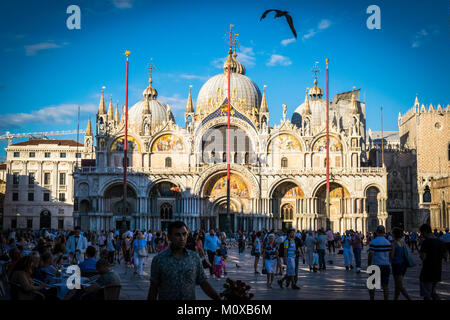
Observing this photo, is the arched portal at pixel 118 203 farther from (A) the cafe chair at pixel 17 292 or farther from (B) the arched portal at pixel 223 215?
(A) the cafe chair at pixel 17 292

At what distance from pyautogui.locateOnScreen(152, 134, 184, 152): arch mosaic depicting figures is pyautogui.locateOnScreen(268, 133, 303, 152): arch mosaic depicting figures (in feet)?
29.0

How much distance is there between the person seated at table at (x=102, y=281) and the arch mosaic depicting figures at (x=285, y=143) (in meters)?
42.9

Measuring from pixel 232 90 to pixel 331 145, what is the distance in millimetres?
14212

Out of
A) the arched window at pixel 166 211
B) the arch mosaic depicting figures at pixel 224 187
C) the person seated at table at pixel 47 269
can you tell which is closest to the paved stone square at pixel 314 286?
the person seated at table at pixel 47 269

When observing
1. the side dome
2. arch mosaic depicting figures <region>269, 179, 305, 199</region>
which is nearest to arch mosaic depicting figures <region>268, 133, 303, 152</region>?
arch mosaic depicting figures <region>269, 179, 305, 199</region>

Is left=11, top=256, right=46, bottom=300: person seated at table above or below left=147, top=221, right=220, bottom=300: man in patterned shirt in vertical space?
below

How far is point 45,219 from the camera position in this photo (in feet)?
227

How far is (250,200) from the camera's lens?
49969 millimetres

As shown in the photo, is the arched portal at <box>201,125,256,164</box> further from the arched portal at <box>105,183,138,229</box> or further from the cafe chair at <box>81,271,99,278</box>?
the cafe chair at <box>81,271,99,278</box>

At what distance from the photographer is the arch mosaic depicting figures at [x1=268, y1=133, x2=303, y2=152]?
51.2 m

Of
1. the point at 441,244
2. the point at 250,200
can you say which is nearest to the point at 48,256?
the point at 441,244

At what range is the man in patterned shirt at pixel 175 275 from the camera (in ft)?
21.5

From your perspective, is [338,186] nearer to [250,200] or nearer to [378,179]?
[378,179]

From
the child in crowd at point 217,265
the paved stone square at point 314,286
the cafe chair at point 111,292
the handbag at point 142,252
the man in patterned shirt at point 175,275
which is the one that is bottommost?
the paved stone square at point 314,286
